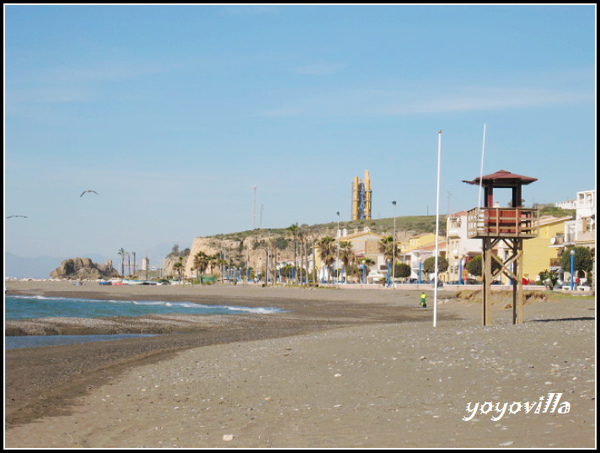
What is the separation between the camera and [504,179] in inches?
1009

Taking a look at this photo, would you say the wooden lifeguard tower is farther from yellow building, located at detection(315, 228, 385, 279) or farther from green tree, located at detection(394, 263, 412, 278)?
yellow building, located at detection(315, 228, 385, 279)

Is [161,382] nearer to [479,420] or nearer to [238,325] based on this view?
[479,420]

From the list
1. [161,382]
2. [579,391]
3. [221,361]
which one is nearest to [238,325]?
[221,361]

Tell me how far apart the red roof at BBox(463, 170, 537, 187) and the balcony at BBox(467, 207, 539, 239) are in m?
0.92

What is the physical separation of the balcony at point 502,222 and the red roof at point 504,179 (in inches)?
36.1

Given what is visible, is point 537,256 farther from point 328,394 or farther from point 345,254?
point 328,394

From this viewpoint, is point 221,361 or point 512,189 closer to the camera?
point 221,361

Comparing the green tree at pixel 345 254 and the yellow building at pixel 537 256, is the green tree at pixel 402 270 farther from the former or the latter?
the yellow building at pixel 537 256

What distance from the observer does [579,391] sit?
1152 cm

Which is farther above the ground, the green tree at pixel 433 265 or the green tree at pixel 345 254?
the green tree at pixel 345 254

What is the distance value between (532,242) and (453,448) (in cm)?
9042

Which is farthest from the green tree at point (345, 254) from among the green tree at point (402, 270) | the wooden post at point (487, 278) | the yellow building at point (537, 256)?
the wooden post at point (487, 278)

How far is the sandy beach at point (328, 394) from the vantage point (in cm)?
1020

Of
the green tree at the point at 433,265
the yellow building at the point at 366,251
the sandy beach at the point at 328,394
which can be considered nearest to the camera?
the sandy beach at the point at 328,394
